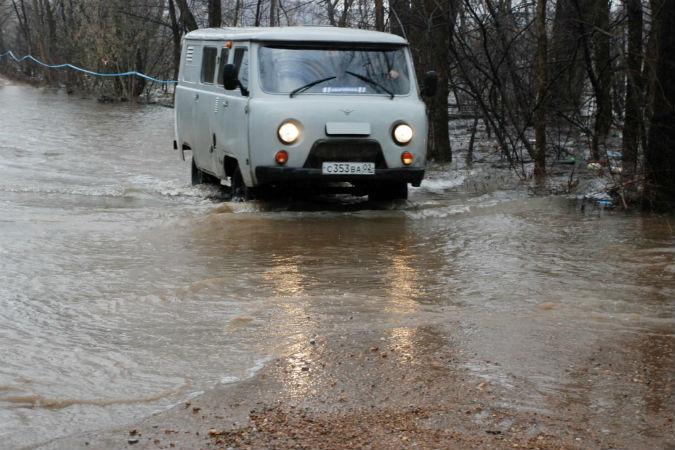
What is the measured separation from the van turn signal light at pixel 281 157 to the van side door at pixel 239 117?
0.32 m

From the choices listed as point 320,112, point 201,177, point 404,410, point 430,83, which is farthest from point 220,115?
point 404,410

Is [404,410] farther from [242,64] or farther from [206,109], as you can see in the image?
[206,109]

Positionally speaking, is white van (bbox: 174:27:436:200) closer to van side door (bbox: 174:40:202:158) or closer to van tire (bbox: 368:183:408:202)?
van tire (bbox: 368:183:408:202)

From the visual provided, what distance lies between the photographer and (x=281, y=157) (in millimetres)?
9930

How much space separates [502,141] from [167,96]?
19491 mm

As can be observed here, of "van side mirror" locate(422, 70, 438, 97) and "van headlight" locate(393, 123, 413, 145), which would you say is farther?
"van side mirror" locate(422, 70, 438, 97)

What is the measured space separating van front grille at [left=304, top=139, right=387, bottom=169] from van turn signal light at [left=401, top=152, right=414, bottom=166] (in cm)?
27

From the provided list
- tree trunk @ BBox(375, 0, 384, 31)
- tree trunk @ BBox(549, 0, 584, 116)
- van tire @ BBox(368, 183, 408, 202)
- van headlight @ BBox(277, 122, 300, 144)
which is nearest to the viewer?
van headlight @ BBox(277, 122, 300, 144)

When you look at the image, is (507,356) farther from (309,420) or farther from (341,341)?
(309,420)

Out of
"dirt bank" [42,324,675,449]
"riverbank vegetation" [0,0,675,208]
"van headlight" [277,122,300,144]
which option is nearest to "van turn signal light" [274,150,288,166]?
"van headlight" [277,122,300,144]

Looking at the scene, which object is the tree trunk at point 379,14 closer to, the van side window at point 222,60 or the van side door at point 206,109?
the van side door at point 206,109

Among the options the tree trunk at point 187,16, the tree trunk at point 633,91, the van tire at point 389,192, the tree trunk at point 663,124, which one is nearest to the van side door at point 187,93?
the van tire at point 389,192

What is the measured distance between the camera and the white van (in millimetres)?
9922

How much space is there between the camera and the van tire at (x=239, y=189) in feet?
34.8
